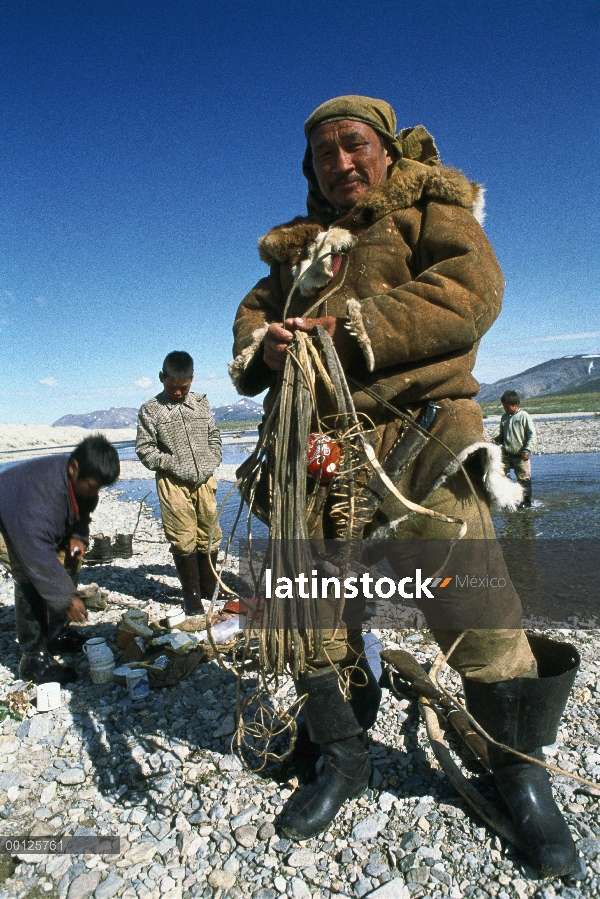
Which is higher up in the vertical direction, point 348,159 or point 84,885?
point 348,159

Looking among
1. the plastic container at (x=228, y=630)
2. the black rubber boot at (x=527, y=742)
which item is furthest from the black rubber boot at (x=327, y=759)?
the plastic container at (x=228, y=630)

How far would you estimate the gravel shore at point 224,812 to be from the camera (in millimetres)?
2156

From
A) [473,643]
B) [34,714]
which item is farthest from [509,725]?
[34,714]

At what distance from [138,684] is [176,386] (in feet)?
9.94

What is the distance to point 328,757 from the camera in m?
2.46

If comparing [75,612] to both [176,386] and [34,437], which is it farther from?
[34,437]

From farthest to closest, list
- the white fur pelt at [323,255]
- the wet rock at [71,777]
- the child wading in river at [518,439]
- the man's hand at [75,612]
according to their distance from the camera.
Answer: the child wading in river at [518,439]
the man's hand at [75,612]
the wet rock at [71,777]
the white fur pelt at [323,255]

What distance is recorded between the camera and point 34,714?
12.1 feet

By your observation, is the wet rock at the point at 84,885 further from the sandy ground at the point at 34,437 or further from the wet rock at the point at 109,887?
the sandy ground at the point at 34,437

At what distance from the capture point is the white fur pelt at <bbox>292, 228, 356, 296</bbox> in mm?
2230

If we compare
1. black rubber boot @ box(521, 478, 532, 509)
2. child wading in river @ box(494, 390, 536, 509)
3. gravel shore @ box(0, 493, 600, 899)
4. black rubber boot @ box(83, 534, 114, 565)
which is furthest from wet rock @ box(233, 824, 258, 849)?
black rubber boot @ box(521, 478, 532, 509)

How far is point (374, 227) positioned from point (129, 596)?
526 cm

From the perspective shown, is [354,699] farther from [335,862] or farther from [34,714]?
[34,714]

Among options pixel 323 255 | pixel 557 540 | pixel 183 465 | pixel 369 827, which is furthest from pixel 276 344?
pixel 557 540
